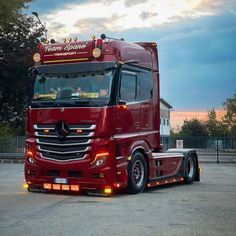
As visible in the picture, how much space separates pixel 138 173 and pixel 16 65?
27.8m

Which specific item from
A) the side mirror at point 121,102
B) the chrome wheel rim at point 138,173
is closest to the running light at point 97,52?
the side mirror at point 121,102

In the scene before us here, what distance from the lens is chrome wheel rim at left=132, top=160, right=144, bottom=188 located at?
13.4 m

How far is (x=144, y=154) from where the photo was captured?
13891 millimetres

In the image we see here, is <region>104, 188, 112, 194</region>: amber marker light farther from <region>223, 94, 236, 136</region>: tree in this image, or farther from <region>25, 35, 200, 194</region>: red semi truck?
<region>223, 94, 236, 136</region>: tree

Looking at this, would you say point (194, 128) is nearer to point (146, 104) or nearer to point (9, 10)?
point (9, 10)

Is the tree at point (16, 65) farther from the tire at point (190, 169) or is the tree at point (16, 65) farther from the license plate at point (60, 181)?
the license plate at point (60, 181)

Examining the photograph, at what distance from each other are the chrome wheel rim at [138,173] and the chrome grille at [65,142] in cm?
158

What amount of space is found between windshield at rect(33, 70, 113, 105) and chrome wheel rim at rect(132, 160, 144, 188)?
2074 millimetres

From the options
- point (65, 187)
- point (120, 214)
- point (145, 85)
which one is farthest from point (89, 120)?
point (120, 214)

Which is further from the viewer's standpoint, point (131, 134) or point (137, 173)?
point (137, 173)

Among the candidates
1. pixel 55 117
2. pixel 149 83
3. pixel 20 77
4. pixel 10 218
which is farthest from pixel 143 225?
pixel 20 77

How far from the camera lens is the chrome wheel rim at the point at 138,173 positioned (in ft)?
44.0

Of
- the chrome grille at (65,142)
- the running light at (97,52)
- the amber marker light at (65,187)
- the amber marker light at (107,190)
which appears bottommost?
the amber marker light at (107,190)

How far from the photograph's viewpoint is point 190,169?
17.5m
